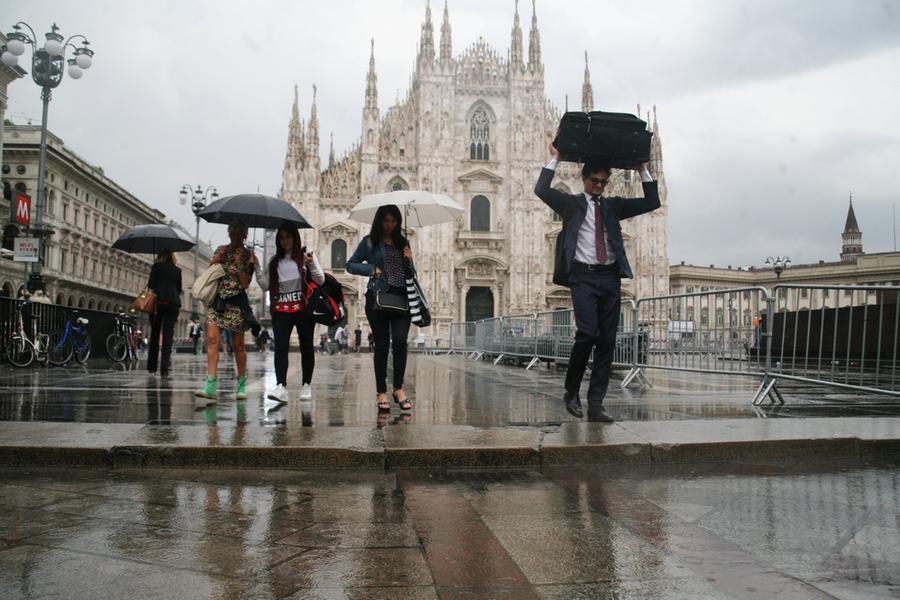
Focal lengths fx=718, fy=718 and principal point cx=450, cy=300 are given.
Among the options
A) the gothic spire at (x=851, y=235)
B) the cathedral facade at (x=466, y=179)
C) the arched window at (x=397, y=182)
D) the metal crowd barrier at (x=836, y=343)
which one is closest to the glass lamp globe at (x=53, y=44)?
the metal crowd barrier at (x=836, y=343)

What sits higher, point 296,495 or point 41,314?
point 41,314

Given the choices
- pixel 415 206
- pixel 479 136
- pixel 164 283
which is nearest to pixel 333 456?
pixel 415 206

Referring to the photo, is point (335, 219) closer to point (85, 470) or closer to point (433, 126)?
point (433, 126)

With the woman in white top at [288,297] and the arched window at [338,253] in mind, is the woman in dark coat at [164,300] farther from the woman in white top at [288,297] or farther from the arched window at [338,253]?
the arched window at [338,253]

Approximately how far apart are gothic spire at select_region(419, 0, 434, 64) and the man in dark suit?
38.1m

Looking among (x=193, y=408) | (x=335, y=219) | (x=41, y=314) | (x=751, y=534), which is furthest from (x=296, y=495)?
(x=335, y=219)

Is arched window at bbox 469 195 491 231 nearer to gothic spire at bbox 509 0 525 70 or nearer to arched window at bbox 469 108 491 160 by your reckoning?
arched window at bbox 469 108 491 160

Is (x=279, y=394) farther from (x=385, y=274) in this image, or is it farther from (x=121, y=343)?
(x=121, y=343)

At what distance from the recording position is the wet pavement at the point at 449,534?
2082 mm

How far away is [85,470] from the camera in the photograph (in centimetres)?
372

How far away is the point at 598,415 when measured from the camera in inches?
206

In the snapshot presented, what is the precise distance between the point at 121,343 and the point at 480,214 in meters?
30.7

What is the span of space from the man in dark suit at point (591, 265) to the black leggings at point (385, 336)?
1382mm

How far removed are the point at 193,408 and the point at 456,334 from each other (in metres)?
20.8
